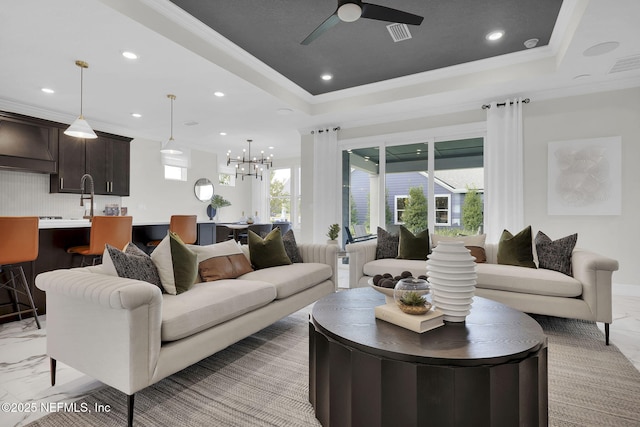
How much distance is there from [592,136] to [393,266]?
317 cm

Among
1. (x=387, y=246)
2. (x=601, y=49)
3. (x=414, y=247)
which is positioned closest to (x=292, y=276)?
(x=387, y=246)

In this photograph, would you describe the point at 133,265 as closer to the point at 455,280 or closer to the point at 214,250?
the point at 214,250

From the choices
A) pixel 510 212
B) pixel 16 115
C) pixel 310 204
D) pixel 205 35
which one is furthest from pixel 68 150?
pixel 510 212

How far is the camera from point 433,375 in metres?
1.23

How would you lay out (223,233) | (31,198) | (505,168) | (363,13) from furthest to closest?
(223,233), (31,198), (505,168), (363,13)

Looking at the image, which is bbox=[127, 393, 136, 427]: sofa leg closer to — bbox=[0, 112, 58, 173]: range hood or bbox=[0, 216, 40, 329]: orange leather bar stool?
bbox=[0, 216, 40, 329]: orange leather bar stool

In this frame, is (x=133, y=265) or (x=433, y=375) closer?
(x=433, y=375)

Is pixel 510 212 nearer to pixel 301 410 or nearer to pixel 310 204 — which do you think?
pixel 310 204

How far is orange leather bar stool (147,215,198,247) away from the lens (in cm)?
454

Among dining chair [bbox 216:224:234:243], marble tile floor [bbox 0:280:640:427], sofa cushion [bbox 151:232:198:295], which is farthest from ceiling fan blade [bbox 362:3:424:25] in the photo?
dining chair [bbox 216:224:234:243]

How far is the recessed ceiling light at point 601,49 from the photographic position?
313 cm

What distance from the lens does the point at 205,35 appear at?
134 inches

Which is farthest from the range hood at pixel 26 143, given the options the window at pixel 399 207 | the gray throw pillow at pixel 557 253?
the gray throw pillow at pixel 557 253

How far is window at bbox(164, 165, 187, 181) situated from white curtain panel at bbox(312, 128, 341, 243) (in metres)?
3.37
